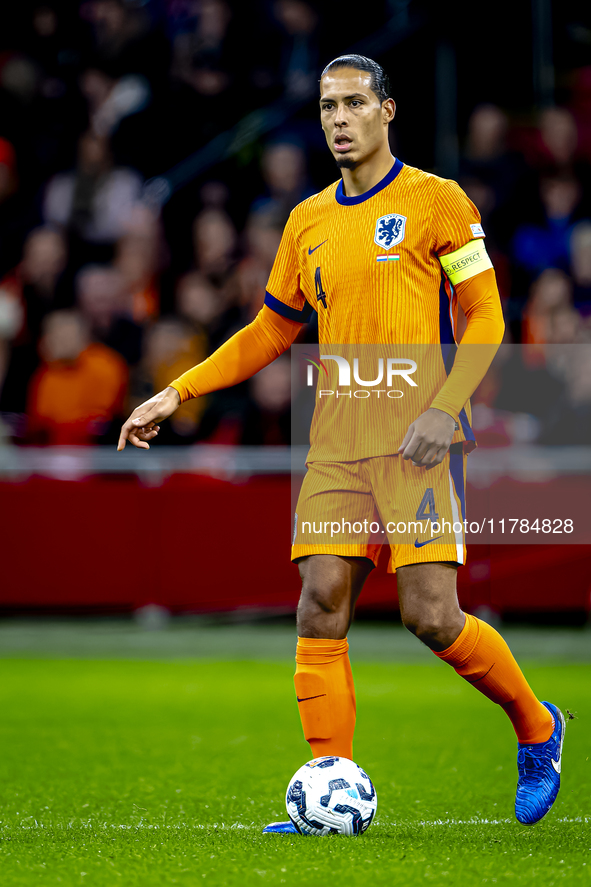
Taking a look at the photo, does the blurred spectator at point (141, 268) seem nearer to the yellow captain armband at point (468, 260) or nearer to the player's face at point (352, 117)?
the player's face at point (352, 117)

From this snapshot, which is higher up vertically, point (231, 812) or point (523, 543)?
point (523, 543)

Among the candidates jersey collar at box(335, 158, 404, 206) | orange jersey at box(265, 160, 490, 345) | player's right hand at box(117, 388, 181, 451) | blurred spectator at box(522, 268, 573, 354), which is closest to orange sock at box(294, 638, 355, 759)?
player's right hand at box(117, 388, 181, 451)

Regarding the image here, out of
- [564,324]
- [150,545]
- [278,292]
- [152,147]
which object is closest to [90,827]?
[278,292]

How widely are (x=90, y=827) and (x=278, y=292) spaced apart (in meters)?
1.73

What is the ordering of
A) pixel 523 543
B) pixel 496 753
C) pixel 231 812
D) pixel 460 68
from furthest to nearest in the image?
1. pixel 460 68
2. pixel 523 543
3. pixel 496 753
4. pixel 231 812

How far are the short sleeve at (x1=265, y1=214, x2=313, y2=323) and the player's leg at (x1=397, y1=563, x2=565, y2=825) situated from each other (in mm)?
953

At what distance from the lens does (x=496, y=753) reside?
466cm

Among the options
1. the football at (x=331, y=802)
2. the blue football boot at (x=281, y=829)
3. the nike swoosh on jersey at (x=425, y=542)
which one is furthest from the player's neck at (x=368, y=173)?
the blue football boot at (x=281, y=829)

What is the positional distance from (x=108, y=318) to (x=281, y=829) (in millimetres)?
6111

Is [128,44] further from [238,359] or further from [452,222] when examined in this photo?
[452,222]

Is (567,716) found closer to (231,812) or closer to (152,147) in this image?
(231,812)

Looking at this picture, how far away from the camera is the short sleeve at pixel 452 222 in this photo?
330 centimetres

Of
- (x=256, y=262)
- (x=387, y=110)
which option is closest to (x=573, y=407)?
(x=256, y=262)

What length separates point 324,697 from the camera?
3330 millimetres
